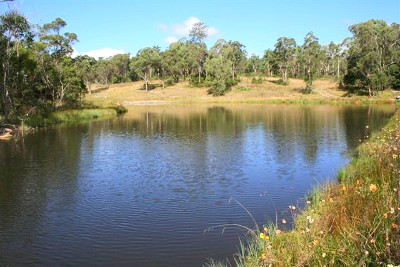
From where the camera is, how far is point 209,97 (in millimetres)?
103812

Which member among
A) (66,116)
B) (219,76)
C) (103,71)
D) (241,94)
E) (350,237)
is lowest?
(66,116)

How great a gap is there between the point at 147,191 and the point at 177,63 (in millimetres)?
105072

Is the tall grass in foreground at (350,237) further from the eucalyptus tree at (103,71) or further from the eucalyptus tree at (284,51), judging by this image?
the eucalyptus tree at (103,71)

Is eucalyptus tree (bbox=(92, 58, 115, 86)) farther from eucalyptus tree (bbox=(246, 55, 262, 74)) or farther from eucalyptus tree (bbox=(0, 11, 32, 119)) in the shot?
eucalyptus tree (bbox=(0, 11, 32, 119))

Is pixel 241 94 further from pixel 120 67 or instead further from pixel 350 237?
pixel 350 237

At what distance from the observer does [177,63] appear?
120500 mm

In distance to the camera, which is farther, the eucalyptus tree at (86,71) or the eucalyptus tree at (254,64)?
the eucalyptus tree at (254,64)

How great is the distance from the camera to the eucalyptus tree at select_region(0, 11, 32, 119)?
1635 inches

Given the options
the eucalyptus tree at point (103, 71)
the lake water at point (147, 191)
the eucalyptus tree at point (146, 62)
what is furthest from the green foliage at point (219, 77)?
the lake water at point (147, 191)

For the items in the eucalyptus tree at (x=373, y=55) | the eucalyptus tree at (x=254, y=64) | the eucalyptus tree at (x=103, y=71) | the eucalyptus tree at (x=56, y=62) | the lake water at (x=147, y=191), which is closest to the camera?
the lake water at (x=147, y=191)

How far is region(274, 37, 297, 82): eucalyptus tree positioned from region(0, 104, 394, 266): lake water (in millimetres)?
87762

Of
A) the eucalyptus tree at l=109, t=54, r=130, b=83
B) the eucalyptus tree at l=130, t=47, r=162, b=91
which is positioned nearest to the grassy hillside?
the eucalyptus tree at l=130, t=47, r=162, b=91

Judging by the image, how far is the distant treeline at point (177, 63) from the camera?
46.2 m

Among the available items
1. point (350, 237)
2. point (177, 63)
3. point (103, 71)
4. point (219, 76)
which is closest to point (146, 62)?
point (177, 63)
